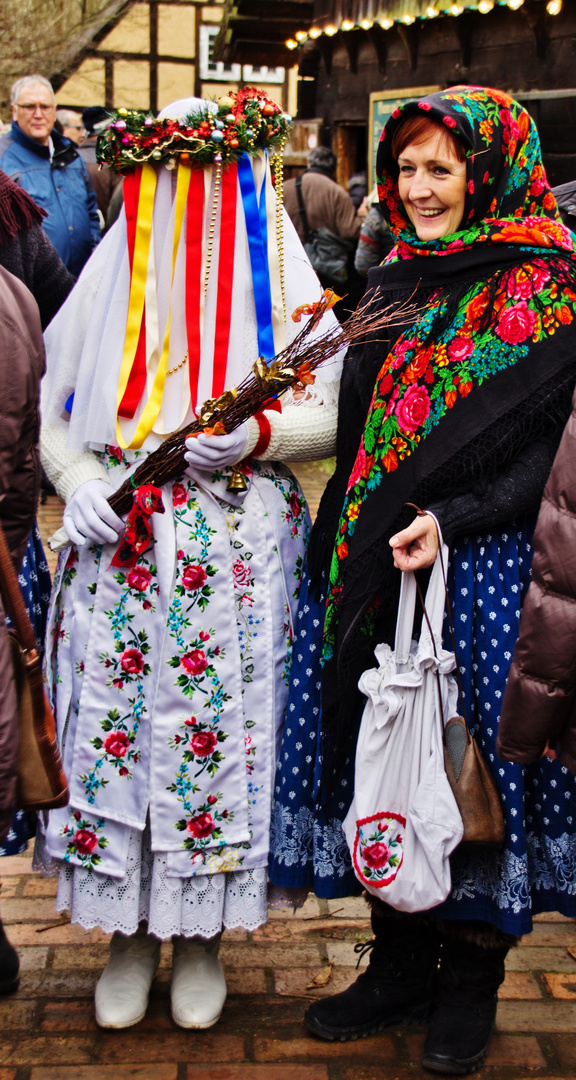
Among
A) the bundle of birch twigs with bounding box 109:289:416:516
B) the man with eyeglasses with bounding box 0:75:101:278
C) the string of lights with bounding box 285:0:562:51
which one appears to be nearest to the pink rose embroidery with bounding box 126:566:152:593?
the bundle of birch twigs with bounding box 109:289:416:516

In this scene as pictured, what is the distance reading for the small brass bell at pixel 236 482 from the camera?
2.36m

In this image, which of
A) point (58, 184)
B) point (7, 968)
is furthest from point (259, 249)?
point (58, 184)

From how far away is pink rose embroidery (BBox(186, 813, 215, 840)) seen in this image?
2.36 m

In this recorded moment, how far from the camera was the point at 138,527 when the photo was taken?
7.56 feet

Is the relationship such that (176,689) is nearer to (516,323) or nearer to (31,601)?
(31,601)

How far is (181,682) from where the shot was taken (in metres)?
2.32

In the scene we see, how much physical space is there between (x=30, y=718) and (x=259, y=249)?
1121 millimetres

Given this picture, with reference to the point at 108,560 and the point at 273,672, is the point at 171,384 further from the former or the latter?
the point at 273,672

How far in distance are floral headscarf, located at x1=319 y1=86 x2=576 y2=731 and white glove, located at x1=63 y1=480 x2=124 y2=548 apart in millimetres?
483

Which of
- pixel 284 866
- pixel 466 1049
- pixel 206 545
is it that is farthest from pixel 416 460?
pixel 466 1049

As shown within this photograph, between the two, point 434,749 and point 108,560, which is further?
point 108,560

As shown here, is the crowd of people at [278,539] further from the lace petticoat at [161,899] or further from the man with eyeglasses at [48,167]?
the man with eyeglasses at [48,167]

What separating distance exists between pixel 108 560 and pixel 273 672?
1.47 ft

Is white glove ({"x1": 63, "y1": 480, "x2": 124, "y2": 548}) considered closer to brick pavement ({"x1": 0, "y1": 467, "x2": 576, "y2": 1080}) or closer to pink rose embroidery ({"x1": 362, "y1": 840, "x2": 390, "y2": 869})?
pink rose embroidery ({"x1": 362, "y1": 840, "x2": 390, "y2": 869})
